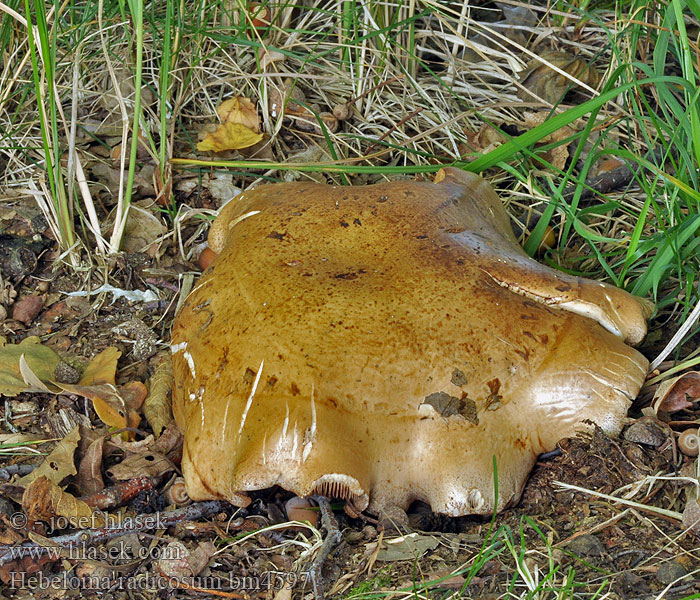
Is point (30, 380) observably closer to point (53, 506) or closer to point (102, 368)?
point (102, 368)

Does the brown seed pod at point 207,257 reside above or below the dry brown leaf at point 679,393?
below

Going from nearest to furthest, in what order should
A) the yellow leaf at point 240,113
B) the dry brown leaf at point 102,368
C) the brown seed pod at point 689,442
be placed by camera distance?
the brown seed pod at point 689,442, the dry brown leaf at point 102,368, the yellow leaf at point 240,113

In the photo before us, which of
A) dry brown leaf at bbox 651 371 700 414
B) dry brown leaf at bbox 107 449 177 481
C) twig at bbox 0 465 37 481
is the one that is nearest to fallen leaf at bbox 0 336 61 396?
twig at bbox 0 465 37 481

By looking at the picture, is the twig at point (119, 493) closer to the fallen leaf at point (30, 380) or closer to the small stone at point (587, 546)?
the fallen leaf at point (30, 380)

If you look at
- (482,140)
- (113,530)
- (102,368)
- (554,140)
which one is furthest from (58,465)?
(554,140)

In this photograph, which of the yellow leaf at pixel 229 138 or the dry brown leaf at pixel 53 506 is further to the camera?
the yellow leaf at pixel 229 138

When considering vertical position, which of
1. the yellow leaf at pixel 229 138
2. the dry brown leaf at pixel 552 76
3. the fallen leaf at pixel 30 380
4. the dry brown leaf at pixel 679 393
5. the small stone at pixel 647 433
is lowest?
the fallen leaf at pixel 30 380

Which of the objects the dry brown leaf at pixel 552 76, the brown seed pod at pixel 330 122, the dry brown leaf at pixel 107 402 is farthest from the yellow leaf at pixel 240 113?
the dry brown leaf at pixel 107 402

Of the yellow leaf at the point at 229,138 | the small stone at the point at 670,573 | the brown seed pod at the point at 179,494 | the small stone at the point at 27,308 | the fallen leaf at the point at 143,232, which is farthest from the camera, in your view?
the yellow leaf at the point at 229,138

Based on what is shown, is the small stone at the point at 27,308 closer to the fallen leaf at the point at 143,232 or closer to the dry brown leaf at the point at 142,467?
the fallen leaf at the point at 143,232
